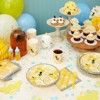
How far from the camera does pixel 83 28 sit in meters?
1.32

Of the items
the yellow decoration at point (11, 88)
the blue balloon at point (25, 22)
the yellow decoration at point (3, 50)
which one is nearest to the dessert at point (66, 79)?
the yellow decoration at point (11, 88)

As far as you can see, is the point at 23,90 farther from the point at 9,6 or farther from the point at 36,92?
the point at 9,6

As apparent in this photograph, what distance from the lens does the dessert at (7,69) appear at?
3.41 feet

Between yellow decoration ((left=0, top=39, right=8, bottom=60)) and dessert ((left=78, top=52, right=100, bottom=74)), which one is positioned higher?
yellow decoration ((left=0, top=39, right=8, bottom=60))

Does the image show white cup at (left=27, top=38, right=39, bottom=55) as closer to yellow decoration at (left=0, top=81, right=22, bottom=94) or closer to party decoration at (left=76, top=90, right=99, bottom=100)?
yellow decoration at (left=0, top=81, right=22, bottom=94)

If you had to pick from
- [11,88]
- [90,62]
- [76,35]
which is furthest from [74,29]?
[11,88]

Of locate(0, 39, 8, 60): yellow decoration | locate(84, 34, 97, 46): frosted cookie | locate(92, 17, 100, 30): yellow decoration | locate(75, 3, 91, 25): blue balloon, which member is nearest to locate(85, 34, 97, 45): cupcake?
locate(84, 34, 97, 46): frosted cookie

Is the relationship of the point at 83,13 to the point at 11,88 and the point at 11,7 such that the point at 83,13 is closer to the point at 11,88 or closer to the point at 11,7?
the point at 11,7

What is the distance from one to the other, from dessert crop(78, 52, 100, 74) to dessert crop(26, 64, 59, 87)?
0.14m

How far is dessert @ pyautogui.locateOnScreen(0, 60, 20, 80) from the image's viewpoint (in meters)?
1.04

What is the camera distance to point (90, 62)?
1.11 m

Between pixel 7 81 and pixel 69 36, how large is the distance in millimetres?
461

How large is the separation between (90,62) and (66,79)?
0.16 metres

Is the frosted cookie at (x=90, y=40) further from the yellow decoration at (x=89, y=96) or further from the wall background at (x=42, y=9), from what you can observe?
the wall background at (x=42, y=9)
